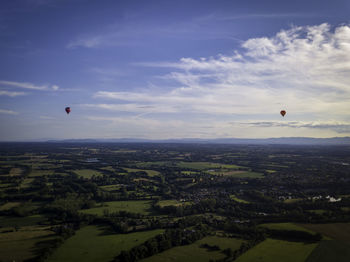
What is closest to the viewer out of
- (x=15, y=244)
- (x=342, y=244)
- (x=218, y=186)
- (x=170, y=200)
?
(x=342, y=244)

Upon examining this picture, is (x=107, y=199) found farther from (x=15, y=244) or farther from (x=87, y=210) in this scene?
(x=15, y=244)

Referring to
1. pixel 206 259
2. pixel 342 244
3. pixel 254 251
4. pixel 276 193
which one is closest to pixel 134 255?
pixel 206 259

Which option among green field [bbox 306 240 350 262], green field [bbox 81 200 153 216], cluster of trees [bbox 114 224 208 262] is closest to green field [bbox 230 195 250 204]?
cluster of trees [bbox 114 224 208 262]

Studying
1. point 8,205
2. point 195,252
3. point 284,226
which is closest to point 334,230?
point 284,226

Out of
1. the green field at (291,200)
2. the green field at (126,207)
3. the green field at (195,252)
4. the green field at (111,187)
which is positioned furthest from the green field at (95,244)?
the green field at (291,200)

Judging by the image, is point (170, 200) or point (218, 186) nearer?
point (170, 200)

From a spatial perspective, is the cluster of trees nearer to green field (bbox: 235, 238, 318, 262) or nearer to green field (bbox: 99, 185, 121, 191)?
green field (bbox: 235, 238, 318, 262)
